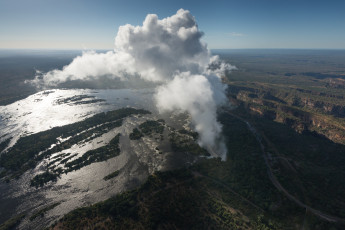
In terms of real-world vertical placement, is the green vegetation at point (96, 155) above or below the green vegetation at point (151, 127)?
below

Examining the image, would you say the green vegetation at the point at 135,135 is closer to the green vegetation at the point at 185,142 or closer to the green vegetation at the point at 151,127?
the green vegetation at the point at 151,127

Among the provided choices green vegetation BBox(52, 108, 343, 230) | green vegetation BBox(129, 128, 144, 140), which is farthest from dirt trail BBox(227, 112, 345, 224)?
green vegetation BBox(129, 128, 144, 140)

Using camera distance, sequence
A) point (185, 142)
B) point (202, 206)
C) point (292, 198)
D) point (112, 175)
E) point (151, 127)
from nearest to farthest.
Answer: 1. point (202, 206)
2. point (292, 198)
3. point (112, 175)
4. point (185, 142)
5. point (151, 127)

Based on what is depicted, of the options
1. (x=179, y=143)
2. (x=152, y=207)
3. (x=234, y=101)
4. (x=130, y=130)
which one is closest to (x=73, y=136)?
(x=130, y=130)

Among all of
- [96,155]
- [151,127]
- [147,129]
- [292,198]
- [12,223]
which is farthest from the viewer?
[151,127]

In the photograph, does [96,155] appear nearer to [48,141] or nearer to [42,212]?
[48,141]

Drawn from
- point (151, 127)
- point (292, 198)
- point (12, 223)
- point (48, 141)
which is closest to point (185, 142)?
point (151, 127)

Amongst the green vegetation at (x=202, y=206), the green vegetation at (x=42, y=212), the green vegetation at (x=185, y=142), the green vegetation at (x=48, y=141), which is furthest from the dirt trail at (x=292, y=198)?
Answer: the green vegetation at (x=48, y=141)
